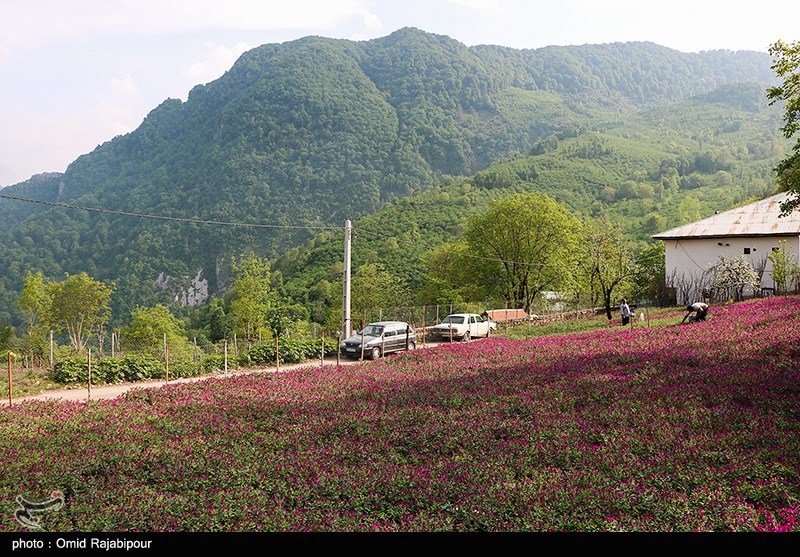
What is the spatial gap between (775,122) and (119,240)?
188 meters

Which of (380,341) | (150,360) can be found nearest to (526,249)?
(380,341)

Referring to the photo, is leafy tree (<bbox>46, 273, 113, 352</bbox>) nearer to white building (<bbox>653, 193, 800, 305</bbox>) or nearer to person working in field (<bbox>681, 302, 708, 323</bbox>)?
person working in field (<bbox>681, 302, 708, 323</bbox>)

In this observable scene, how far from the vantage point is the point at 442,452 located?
978 cm

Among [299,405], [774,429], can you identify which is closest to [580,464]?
[774,429]

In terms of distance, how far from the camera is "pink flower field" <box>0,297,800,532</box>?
6.93 metres

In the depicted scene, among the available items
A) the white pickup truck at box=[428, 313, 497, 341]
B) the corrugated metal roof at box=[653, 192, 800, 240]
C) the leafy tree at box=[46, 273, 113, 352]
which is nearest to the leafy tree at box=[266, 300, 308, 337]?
the leafy tree at box=[46, 273, 113, 352]

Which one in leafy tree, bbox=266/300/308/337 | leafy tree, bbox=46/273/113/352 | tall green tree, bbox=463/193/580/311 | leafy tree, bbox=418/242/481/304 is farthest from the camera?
leafy tree, bbox=418/242/481/304

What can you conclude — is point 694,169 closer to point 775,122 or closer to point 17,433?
point 775,122

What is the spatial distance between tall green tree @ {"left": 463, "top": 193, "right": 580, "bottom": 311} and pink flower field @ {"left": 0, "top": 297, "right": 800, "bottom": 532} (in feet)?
122

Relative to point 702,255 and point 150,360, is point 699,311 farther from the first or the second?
point 150,360

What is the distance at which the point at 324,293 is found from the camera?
74000 mm

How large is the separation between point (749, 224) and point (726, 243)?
2.11 m

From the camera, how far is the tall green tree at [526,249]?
5397cm

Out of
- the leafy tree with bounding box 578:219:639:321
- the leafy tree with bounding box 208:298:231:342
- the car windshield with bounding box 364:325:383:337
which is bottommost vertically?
the leafy tree with bounding box 208:298:231:342
